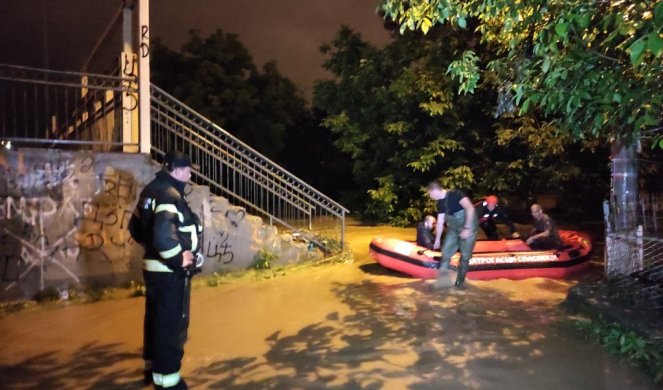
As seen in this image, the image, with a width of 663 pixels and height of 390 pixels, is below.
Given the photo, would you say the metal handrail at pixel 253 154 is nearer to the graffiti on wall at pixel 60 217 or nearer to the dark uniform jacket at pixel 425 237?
the graffiti on wall at pixel 60 217

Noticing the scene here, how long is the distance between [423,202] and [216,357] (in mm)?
13971

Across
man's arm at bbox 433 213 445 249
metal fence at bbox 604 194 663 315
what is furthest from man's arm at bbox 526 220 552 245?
metal fence at bbox 604 194 663 315

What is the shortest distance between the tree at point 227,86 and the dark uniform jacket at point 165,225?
1988 centimetres

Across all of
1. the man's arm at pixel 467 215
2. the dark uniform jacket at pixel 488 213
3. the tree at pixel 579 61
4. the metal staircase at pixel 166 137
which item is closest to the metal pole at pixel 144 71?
the metal staircase at pixel 166 137

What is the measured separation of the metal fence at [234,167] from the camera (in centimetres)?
970

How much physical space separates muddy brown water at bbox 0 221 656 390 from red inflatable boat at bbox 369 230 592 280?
493mm

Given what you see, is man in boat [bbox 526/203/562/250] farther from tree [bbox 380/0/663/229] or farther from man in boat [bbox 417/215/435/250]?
tree [bbox 380/0/663/229]

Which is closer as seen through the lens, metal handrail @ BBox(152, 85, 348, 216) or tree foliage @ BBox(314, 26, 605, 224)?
metal handrail @ BBox(152, 85, 348, 216)

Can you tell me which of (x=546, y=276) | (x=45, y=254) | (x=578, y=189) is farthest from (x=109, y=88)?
(x=578, y=189)

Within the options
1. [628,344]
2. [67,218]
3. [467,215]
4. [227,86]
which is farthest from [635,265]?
[227,86]

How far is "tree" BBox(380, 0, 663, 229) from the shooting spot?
4.37m

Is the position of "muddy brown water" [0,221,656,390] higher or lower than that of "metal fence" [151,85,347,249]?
lower

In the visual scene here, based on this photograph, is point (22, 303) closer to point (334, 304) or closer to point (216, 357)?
point (216, 357)

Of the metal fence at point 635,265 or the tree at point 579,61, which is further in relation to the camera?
the metal fence at point 635,265
